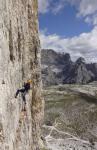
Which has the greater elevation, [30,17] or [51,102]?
[30,17]

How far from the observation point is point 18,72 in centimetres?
4625

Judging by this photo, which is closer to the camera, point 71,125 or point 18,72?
point 18,72

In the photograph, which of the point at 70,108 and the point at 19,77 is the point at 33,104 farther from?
the point at 70,108

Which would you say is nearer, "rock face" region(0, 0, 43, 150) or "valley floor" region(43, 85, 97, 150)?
"rock face" region(0, 0, 43, 150)

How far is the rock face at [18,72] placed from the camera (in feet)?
118

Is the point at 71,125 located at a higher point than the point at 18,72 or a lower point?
lower

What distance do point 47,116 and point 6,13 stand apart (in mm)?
99256

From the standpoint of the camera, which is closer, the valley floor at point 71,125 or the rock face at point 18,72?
the rock face at point 18,72

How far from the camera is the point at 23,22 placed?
49000 millimetres

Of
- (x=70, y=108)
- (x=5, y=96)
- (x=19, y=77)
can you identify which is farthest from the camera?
(x=70, y=108)

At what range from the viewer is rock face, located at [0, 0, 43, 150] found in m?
35.9

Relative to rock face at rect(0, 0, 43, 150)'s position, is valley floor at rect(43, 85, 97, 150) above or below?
below

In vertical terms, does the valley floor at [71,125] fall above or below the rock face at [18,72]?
below

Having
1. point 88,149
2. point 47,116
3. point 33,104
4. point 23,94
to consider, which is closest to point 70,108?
point 47,116
